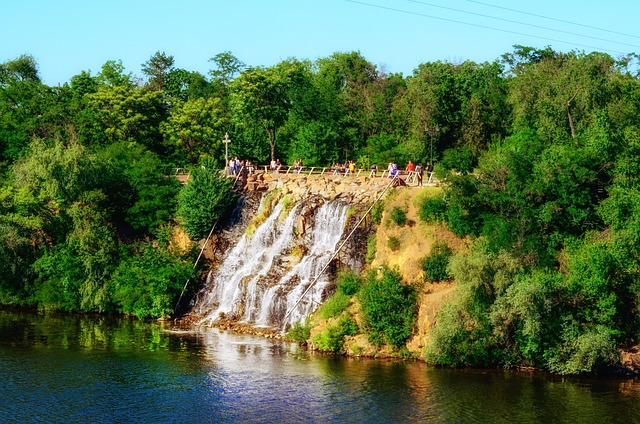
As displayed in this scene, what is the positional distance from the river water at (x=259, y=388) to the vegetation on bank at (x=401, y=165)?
140 inches

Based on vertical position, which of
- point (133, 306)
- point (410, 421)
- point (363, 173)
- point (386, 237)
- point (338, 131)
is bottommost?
point (410, 421)

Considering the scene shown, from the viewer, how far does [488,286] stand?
55188 mm

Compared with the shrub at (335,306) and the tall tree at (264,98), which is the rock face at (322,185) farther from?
the tall tree at (264,98)

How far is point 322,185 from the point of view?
75.2 meters

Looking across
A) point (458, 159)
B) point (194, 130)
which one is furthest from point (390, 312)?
point (194, 130)

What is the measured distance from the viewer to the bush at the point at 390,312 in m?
58.1

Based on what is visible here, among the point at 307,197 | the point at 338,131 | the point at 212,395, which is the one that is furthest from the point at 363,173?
the point at 212,395

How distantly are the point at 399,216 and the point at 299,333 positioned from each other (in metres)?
11.2

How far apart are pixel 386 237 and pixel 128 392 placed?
22.9 meters

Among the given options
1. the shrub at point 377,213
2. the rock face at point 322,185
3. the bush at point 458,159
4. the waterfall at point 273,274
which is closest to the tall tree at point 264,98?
the rock face at point 322,185

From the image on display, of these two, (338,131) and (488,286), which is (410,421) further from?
(338,131)

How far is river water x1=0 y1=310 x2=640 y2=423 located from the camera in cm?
4625

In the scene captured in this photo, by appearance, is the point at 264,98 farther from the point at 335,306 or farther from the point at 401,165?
the point at 335,306

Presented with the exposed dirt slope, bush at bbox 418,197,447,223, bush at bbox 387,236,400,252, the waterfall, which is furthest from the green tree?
bush at bbox 418,197,447,223
